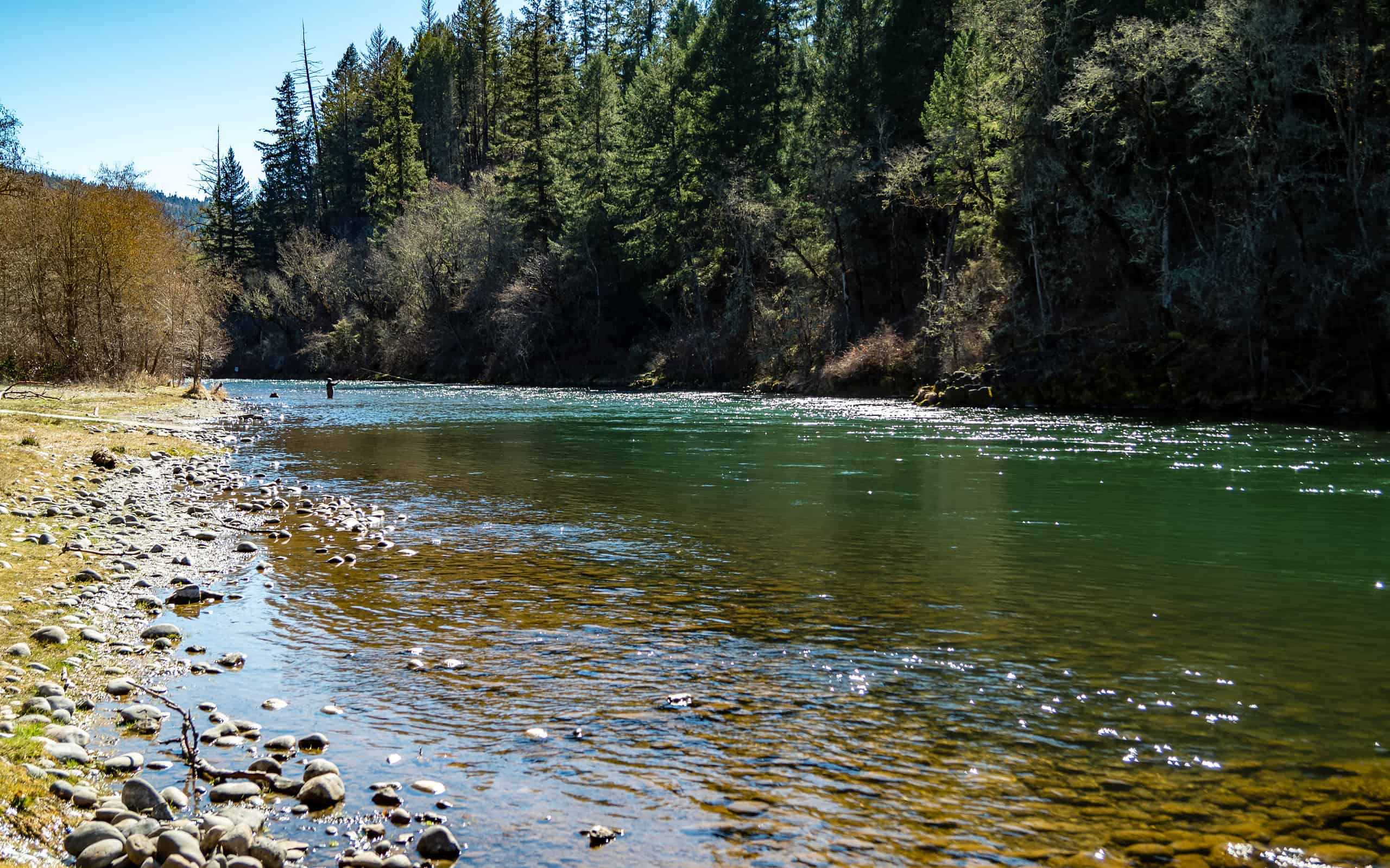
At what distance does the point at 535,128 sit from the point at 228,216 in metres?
55.9

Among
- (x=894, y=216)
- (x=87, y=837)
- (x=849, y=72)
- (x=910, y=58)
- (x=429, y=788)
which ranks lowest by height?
(x=429, y=788)

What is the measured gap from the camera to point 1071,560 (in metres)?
12.4

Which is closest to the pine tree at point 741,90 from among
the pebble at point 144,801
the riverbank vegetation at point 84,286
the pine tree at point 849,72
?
the pine tree at point 849,72

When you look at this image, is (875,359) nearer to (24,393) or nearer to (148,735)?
(24,393)

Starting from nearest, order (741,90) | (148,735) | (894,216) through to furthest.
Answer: (148,735)
(894,216)
(741,90)

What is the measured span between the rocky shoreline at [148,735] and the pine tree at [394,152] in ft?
306

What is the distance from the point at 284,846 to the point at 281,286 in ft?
344

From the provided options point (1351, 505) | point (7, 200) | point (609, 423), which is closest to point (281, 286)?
point (7, 200)

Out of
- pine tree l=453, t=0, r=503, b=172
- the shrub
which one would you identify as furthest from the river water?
pine tree l=453, t=0, r=503, b=172

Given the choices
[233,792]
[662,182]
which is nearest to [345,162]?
[662,182]

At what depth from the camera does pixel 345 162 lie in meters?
120

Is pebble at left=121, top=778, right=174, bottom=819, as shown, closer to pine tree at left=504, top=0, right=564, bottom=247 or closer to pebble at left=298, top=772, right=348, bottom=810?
pebble at left=298, top=772, right=348, bottom=810

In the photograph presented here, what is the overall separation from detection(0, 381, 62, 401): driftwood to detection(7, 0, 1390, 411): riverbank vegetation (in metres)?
A: 3.77

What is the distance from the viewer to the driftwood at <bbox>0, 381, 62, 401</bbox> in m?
25.9
